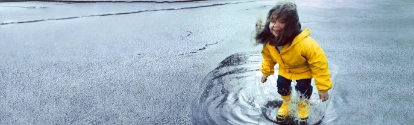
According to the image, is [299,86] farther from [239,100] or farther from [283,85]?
[239,100]

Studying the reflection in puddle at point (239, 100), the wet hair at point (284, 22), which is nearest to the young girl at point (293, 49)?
the wet hair at point (284, 22)

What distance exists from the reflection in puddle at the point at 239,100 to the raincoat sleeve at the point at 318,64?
533 millimetres

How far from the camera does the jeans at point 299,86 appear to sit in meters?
3.02

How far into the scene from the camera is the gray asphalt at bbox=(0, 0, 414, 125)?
11.6 feet

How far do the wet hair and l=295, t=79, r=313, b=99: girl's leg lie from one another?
443mm

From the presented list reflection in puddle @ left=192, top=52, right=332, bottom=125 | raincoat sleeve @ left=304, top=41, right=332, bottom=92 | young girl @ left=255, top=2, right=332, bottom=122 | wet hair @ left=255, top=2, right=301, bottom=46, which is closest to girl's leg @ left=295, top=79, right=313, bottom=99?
young girl @ left=255, top=2, right=332, bottom=122

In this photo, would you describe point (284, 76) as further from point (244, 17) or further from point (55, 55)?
point (244, 17)

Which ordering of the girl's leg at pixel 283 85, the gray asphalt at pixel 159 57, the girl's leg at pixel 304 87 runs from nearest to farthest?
the girl's leg at pixel 304 87 → the girl's leg at pixel 283 85 → the gray asphalt at pixel 159 57

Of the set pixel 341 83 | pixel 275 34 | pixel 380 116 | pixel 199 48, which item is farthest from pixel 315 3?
pixel 275 34

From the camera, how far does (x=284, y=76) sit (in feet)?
10.0

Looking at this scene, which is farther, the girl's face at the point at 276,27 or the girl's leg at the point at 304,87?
the girl's leg at the point at 304,87

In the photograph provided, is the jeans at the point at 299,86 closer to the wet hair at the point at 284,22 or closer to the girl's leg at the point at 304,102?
the girl's leg at the point at 304,102

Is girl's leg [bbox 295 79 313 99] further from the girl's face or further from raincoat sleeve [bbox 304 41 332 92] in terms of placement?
the girl's face

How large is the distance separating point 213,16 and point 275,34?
15.0 feet
